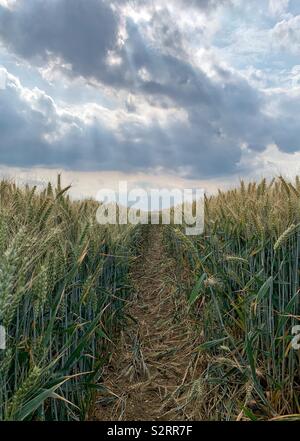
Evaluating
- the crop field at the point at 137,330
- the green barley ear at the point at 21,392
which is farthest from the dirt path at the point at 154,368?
the green barley ear at the point at 21,392

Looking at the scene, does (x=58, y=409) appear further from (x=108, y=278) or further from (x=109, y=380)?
(x=108, y=278)

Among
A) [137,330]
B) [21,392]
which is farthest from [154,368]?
[21,392]

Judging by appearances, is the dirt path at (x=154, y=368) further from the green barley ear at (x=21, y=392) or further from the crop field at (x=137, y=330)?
the green barley ear at (x=21, y=392)

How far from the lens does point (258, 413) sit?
214 centimetres

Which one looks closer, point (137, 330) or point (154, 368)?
point (154, 368)

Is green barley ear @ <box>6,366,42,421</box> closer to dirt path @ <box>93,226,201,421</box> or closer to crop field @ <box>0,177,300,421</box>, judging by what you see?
crop field @ <box>0,177,300,421</box>

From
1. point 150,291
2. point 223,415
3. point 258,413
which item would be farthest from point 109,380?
point 150,291

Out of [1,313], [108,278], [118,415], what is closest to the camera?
[1,313]

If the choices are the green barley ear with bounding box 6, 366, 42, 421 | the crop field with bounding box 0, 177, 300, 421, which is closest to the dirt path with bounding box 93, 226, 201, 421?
the crop field with bounding box 0, 177, 300, 421

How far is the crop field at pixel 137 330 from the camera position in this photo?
155cm

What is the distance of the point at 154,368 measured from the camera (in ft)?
10.7

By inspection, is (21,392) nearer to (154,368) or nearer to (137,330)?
(154,368)

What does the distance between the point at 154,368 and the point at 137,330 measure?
66 centimetres

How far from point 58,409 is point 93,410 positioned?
1.58ft
